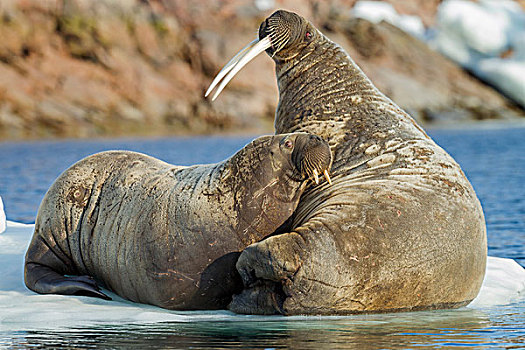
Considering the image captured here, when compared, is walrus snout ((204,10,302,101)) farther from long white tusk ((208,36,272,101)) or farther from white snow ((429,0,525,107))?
white snow ((429,0,525,107))

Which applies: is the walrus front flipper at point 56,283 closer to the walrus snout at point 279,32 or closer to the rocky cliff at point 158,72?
the walrus snout at point 279,32

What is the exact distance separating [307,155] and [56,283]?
217 centimetres

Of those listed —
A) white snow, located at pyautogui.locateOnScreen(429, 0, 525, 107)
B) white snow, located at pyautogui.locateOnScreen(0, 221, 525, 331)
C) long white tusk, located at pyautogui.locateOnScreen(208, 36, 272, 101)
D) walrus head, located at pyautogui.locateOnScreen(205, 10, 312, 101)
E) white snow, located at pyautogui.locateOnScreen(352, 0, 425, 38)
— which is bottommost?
white snow, located at pyautogui.locateOnScreen(0, 221, 525, 331)

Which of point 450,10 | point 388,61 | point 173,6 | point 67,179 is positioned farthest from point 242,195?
point 450,10

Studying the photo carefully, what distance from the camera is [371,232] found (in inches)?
222

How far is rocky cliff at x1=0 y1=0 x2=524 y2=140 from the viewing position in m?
43.2

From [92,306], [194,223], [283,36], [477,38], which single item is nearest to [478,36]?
[477,38]

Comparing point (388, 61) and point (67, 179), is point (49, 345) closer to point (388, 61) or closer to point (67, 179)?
point (67, 179)

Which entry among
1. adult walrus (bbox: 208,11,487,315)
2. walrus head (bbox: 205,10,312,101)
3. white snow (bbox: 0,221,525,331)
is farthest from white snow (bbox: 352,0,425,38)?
adult walrus (bbox: 208,11,487,315)

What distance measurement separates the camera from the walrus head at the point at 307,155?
19.4 ft

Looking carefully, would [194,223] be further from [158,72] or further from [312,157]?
[158,72]

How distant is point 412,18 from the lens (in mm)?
69750

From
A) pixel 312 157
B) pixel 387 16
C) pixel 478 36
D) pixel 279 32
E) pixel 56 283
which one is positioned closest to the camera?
pixel 312 157

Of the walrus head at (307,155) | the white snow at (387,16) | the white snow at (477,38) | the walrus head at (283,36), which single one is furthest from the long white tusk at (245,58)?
the white snow at (387,16)
